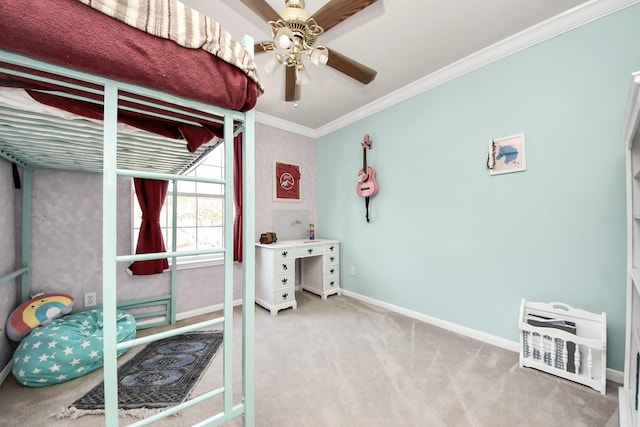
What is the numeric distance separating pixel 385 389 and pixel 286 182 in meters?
2.66

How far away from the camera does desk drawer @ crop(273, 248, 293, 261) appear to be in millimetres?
2754

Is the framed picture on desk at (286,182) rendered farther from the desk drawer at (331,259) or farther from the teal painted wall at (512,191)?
the teal painted wall at (512,191)

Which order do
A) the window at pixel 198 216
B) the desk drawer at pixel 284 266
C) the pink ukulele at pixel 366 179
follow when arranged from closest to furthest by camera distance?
the window at pixel 198 216
the desk drawer at pixel 284 266
the pink ukulele at pixel 366 179

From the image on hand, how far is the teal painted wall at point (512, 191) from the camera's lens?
5.22ft

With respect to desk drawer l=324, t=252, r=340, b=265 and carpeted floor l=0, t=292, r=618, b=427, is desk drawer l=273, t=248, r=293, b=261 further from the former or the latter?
carpeted floor l=0, t=292, r=618, b=427

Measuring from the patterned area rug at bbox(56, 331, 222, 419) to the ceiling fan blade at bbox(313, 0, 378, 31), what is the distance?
2.31 m

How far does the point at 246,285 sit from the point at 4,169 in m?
2.07

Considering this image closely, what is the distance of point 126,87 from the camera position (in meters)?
0.77

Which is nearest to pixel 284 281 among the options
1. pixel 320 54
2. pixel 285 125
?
pixel 285 125

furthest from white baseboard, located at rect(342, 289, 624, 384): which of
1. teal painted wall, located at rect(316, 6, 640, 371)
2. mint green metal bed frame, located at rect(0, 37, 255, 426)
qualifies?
mint green metal bed frame, located at rect(0, 37, 255, 426)

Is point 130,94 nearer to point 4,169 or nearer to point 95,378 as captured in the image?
point 4,169

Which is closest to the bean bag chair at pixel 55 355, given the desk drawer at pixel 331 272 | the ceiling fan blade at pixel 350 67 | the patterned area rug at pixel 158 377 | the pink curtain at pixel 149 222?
the patterned area rug at pixel 158 377

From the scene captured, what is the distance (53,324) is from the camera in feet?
5.74

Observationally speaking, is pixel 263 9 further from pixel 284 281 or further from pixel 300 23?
pixel 284 281
